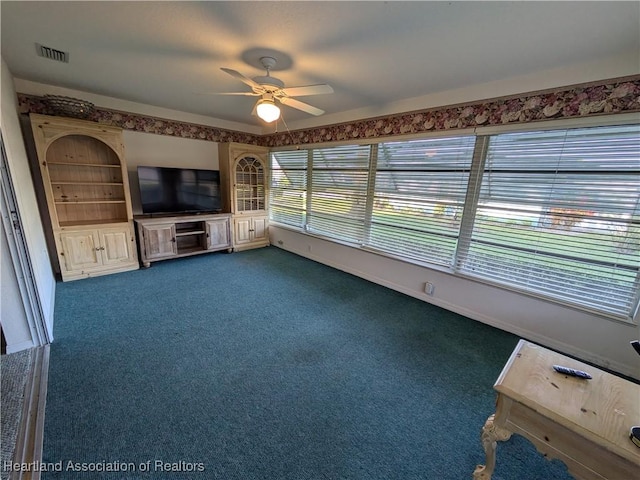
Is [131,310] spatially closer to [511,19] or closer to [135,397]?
[135,397]

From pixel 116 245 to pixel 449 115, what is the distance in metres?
4.62

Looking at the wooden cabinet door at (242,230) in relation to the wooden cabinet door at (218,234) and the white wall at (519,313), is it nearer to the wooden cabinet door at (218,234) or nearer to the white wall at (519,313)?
the wooden cabinet door at (218,234)

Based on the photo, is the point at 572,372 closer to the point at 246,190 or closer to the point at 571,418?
the point at 571,418

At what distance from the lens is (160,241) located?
3.92 meters

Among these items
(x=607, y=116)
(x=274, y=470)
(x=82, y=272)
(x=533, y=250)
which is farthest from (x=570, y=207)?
(x=82, y=272)

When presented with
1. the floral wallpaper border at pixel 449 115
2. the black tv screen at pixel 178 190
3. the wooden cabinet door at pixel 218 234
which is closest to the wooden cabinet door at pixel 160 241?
the black tv screen at pixel 178 190

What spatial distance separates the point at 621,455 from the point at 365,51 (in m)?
2.57

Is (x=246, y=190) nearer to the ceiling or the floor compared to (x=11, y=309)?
nearer to the ceiling

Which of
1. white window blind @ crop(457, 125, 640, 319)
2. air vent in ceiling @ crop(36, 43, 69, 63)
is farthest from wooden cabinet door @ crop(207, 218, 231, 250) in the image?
white window blind @ crop(457, 125, 640, 319)

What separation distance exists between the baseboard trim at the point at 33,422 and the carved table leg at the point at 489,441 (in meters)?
2.13

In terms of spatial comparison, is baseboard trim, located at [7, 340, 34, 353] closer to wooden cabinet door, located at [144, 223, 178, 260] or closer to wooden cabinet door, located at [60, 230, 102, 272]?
wooden cabinet door, located at [60, 230, 102, 272]

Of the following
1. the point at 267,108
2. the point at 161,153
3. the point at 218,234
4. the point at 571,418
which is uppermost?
the point at 267,108

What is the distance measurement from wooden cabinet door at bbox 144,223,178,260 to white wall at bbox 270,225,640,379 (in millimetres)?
2889

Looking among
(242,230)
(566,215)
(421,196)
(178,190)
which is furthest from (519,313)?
(178,190)
